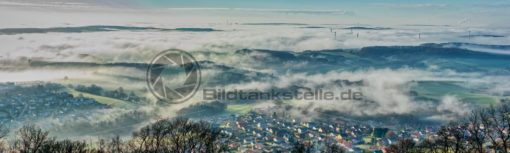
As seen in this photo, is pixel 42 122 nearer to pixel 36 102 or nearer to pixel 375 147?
pixel 36 102

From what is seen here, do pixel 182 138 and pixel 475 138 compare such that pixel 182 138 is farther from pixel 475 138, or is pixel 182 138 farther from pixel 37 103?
pixel 37 103

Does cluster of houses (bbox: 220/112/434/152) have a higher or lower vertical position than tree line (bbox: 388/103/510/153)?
lower

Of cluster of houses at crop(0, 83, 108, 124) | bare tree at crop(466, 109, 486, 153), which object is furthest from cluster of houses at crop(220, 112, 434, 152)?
cluster of houses at crop(0, 83, 108, 124)

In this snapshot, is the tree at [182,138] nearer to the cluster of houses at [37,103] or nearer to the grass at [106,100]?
the cluster of houses at [37,103]

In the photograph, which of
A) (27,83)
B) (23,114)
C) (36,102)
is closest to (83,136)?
(23,114)

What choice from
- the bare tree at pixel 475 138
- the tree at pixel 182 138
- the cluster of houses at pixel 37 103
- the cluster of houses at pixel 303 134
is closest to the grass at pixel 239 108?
the cluster of houses at pixel 303 134

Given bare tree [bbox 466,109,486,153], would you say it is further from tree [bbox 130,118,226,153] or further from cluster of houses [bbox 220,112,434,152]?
cluster of houses [bbox 220,112,434,152]

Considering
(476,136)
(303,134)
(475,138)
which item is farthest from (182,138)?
(303,134)
